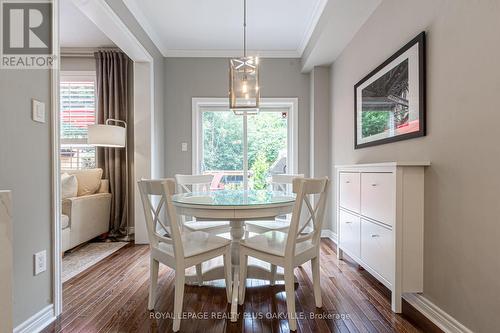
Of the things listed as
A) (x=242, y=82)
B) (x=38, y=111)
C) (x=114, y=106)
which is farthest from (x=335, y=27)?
(x=114, y=106)

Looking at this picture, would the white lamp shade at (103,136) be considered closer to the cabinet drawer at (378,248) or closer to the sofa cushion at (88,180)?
the sofa cushion at (88,180)

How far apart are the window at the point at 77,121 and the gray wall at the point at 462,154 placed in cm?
391

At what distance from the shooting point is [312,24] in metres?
3.04

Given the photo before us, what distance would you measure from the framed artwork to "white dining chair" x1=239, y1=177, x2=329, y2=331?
84cm

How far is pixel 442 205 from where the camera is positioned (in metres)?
1.57

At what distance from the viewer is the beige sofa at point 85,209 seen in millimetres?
2830

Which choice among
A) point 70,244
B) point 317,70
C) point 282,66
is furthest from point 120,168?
point 317,70

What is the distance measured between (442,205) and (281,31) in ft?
8.89

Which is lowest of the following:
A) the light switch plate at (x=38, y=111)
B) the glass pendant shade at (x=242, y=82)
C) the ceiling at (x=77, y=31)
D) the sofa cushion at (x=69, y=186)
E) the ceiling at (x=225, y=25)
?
the sofa cushion at (x=69, y=186)

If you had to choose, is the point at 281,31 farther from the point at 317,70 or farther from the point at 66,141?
the point at 66,141

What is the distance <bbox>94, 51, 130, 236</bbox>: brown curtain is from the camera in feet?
11.9

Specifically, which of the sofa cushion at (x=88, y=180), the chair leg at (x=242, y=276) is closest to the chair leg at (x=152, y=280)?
the chair leg at (x=242, y=276)

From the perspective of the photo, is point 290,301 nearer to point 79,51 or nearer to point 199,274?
point 199,274

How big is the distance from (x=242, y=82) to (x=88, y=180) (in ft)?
8.04
